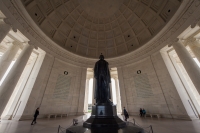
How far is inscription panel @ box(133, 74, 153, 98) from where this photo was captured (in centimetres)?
1246

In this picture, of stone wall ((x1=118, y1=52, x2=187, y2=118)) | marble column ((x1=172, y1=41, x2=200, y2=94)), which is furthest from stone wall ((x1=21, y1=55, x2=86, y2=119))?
marble column ((x1=172, y1=41, x2=200, y2=94))

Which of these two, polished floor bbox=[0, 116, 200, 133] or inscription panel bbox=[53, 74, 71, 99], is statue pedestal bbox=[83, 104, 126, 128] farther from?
inscription panel bbox=[53, 74, 71, 99]

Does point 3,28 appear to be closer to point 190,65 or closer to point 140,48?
point 140,48

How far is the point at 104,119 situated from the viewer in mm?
4211

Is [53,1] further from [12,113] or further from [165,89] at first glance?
[165,89]

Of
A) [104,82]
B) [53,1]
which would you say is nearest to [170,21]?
[104,82]

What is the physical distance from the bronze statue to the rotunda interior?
820 cm

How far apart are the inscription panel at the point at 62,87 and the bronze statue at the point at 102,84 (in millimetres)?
9490

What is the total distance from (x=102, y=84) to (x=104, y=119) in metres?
1.88

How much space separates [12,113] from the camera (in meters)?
9.23

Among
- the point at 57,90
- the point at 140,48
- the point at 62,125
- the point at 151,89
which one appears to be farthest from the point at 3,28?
the point at 151,89

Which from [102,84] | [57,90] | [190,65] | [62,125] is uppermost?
[190,65]

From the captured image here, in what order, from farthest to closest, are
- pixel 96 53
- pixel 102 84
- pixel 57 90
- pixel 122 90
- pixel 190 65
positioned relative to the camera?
pixel 96 53 < pixel 122 90 < pixel 57 90 < pixel 190 65 < pixel 102 84

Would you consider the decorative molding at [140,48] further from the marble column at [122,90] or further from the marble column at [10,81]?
the marble column at [10,81]
